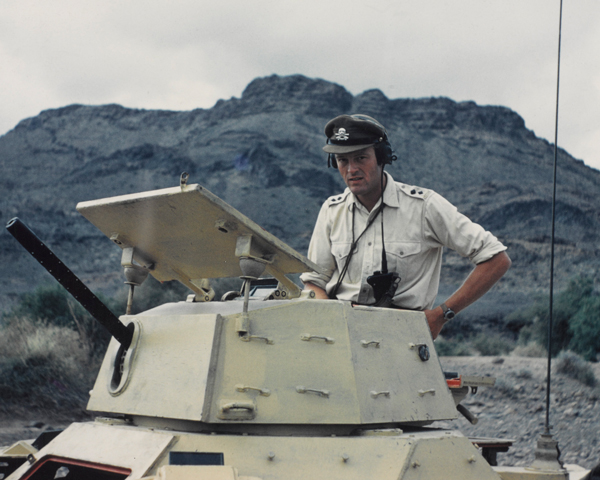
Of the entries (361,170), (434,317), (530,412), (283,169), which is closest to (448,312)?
(434,317)

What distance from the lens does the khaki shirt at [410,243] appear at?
425 centimetres

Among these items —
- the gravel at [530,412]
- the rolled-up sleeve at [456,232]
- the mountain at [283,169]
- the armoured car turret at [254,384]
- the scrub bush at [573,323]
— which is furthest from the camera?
the mountain at [283,169]

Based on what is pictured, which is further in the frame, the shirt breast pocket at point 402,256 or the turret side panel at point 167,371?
the shirt breast pocket at point 402,256

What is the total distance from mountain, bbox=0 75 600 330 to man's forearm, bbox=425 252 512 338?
84.6 ft

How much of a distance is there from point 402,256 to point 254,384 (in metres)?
1.45

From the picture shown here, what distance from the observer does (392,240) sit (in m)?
4.38

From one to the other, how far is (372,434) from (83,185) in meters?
37.9

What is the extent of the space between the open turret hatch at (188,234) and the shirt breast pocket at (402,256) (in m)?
0.81

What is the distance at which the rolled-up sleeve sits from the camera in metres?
4.21

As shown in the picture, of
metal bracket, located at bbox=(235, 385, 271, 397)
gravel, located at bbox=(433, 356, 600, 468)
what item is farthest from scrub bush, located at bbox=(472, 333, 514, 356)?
metal bracket, located at bbox=(235, 385, 271, 397)

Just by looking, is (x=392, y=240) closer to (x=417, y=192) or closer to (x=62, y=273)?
(x=417, y=192)

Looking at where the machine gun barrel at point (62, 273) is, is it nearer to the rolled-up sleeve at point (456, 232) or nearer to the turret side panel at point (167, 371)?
the turret side panel at point (167, 371)

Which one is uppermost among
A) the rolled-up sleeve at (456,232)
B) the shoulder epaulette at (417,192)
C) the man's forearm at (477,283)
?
the shoulder epaulette at (417,192)

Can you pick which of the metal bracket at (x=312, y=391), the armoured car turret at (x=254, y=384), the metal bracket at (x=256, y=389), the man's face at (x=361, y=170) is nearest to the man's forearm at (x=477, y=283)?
the armoured car turret at (x=254, y=384)
